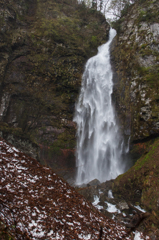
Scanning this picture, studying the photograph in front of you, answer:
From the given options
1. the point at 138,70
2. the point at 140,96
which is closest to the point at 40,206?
the point at 140,96

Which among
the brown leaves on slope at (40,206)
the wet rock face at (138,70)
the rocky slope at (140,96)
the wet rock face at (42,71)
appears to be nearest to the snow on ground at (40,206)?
the brown leaves on slope at (40,206)

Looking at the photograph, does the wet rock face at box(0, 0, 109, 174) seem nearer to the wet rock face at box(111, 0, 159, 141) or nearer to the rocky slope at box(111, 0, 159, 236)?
the wet rock face at box(111, 0, 159, 141)

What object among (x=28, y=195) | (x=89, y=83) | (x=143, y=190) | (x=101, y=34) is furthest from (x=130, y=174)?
(x=101, y=34)

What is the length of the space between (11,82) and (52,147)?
25.2 feet

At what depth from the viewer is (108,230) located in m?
3.28

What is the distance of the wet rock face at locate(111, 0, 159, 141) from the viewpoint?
1066 cm

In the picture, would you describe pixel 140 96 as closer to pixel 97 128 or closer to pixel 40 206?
pixel 97 128

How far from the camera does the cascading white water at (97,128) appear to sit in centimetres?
1320

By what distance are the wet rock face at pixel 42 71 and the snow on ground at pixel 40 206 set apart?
9078mm

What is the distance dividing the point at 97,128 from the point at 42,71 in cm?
842

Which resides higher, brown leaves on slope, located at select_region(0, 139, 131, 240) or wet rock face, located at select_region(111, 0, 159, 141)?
wet rock face, located at select_region(111, 0, 159, 141)

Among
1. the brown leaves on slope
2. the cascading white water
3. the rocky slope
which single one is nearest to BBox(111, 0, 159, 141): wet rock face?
the rocky slope

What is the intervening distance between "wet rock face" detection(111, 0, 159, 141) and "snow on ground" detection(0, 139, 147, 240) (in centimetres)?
820

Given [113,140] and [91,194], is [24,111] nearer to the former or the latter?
[113,140]
